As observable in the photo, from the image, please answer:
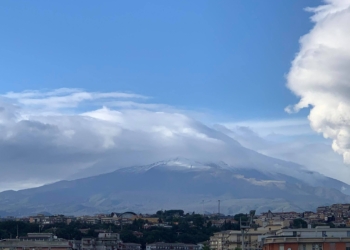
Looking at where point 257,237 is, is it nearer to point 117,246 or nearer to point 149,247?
point 117,246

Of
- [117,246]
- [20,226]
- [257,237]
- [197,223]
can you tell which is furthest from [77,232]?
[257,237]

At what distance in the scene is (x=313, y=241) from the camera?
62.2m

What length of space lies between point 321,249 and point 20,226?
102426 millimetres

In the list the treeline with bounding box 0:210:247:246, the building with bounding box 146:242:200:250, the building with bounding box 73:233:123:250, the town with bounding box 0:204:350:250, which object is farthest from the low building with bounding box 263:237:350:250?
the treeline with bounding box 0:210:247:246

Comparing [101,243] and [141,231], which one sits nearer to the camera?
[101,243]

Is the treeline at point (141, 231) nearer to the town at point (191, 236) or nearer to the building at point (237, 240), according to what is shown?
the town at point (191, 236)

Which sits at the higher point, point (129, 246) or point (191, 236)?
point (191, 236)

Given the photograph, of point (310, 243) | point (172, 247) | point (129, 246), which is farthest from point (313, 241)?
point (172, 247)

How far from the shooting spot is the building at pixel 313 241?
202ft

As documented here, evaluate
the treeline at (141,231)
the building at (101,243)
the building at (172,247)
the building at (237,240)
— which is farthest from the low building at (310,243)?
the treeline at (141,231)

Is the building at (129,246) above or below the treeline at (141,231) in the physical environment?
below

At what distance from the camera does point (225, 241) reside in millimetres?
117500

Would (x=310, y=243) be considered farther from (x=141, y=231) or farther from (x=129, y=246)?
(x=141, y=231)

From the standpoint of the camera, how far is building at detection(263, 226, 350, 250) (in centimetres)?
6169
